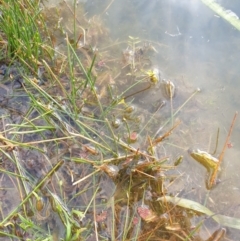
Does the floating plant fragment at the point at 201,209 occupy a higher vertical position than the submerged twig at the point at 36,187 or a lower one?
higher

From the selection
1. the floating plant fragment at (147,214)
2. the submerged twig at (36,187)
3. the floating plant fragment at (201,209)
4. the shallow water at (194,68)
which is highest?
the shallow water at (194,68)

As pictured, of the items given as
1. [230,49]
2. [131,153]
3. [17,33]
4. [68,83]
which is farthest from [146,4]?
[131,153]

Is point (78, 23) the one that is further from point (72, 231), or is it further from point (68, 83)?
point (72, 231)

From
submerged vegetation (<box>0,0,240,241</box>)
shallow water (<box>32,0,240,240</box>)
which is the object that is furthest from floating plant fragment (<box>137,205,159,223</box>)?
shallow water (<box>32,0,240,240</box>)

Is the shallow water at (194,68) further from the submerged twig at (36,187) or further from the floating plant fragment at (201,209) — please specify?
the submerged twig at (36,187)

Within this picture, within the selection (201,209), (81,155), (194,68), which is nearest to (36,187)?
(81,155)

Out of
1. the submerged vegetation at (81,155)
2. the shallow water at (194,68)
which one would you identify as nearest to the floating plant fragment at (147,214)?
the submerged vegetation at (81,155)
